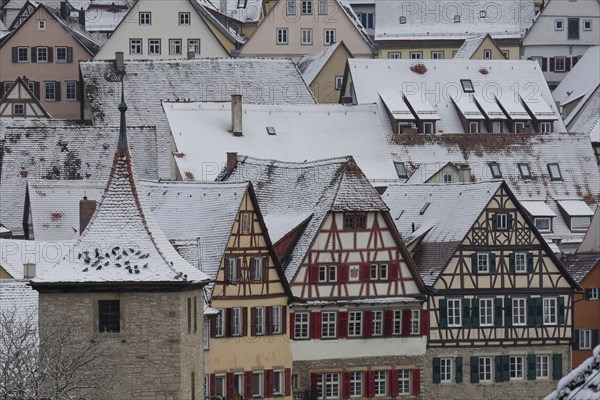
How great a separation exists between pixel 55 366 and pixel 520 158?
191 ft

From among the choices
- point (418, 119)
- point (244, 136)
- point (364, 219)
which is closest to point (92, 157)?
point (244, 136)

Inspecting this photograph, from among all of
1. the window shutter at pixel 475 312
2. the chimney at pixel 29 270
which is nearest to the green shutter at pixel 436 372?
the window shutter at pixel 475 312

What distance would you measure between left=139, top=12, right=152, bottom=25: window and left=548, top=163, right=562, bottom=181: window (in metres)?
24.0

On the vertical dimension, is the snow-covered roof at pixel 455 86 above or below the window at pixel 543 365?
above

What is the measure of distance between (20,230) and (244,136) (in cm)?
1099

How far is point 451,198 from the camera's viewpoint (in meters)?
84.9

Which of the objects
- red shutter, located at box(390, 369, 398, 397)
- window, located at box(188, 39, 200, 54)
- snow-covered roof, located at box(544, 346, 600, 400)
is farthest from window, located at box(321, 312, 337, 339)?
snow-covered roof, located at box(544, 346, 600, 400)

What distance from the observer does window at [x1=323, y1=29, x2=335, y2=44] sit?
125m

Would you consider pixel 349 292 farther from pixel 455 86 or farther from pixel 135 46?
pixel 135 46

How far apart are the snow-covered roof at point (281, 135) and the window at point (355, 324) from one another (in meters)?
15.3

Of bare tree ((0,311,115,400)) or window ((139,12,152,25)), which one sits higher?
window ((139,12,152,25))

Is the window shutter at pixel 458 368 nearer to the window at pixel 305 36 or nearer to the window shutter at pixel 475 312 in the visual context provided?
the window shutter at pixel 475 312

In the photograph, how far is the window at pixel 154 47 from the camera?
119 metres

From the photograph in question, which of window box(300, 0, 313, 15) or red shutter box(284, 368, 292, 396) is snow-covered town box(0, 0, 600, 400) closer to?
red shutter box(284, 368, 292, 396)
